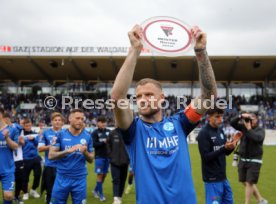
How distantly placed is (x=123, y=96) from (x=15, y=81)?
41.4m

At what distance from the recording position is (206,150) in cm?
620

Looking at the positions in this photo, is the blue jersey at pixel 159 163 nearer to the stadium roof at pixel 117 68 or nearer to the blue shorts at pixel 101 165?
the blue shorts at pixel 101 165

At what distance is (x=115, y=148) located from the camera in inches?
363

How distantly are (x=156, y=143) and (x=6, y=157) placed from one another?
205 inches

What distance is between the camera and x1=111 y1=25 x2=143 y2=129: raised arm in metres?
2.80

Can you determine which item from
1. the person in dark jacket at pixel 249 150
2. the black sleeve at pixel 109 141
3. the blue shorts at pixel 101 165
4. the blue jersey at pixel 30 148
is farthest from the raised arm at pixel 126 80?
the blue jersey at pixel 30 148

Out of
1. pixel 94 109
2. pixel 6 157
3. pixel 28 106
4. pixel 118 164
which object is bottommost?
pixel 118 164

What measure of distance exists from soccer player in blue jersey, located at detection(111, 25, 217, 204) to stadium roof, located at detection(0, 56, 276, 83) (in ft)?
98.6

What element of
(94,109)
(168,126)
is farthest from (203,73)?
(94,109)

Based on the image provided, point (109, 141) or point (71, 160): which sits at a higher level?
point (109, 141)

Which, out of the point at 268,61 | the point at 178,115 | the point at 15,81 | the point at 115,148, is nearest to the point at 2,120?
the point at 115,148

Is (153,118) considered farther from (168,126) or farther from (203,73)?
(203,73)

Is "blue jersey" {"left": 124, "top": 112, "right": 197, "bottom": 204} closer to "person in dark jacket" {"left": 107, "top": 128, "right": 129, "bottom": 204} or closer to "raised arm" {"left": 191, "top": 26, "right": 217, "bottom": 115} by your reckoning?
"raised arm" {"left": 191, "top": 26, "right": 217, "bottom": 115}

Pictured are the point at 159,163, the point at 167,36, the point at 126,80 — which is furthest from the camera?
the point at 167,36
